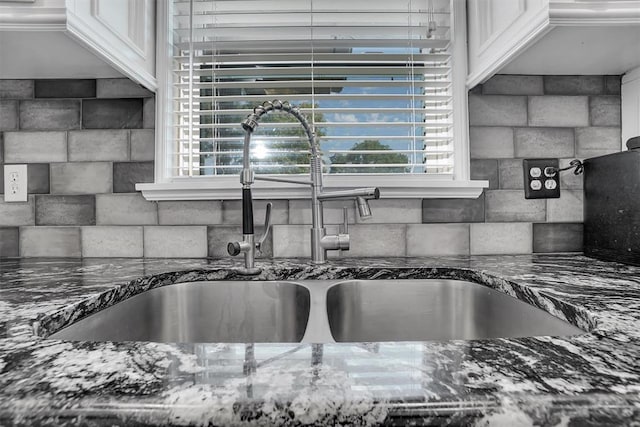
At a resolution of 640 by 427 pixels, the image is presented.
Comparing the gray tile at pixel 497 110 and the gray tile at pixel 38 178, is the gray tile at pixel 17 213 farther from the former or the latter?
the gray tile at pixel 497 110

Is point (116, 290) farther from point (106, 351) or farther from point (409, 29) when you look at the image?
point (409, 29)

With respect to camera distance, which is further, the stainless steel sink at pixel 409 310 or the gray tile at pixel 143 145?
the gray tile at pixel 143 145

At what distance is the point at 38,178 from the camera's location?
132cm

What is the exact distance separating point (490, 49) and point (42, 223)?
1.62 metres

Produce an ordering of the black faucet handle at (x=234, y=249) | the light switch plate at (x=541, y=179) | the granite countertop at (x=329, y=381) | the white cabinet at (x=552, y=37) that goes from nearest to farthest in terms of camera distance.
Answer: the granite countertop at (x=329, y=381)
the white cabinet at (x=552, y=37)
the black faucet handle at (x=234, y=249)
the light switch plate at (x=541, y=179)

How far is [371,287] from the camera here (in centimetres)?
102

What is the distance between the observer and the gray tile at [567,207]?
1311 mm

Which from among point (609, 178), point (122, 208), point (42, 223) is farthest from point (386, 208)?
point (42, 223)

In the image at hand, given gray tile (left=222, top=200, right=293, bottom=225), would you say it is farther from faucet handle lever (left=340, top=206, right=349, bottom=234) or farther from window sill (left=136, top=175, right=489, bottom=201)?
faucet handle lever (left=340, top=206, right=349, bottom=234)

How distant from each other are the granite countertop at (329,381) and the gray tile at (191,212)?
2.44ft

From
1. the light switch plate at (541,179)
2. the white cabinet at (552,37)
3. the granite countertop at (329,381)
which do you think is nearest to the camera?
the granite countertop at (329,381)

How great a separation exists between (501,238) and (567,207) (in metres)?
0.26

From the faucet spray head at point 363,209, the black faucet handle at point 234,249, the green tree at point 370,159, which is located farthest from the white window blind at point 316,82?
the black faucet handle at point 234,249

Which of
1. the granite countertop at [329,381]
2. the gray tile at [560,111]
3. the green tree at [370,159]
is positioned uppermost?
the gray tile at [560,111]
